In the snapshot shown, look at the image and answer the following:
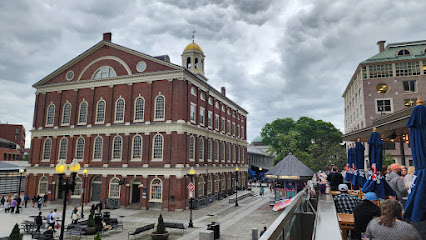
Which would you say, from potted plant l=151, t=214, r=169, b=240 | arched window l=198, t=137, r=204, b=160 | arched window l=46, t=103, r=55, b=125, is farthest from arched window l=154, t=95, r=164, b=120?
arched window l=46, t=103, r=55, b=125

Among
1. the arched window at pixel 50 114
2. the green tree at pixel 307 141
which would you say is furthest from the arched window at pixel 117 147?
the green tree at pixel 307 141

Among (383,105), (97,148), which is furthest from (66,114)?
(383,105)

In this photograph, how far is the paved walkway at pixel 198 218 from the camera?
20.5 metres

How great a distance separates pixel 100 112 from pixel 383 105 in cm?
4385

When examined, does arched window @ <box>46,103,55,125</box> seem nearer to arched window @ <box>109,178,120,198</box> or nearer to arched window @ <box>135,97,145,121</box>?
arched window @ <box>135,97,145,121</box>

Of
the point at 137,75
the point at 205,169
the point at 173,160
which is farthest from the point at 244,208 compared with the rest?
the point at 137,75

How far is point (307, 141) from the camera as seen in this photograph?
73125 mm

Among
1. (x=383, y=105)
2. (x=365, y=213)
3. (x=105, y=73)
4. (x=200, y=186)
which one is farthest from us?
(x=383, y=105)

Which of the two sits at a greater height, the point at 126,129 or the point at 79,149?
the point at 126,129

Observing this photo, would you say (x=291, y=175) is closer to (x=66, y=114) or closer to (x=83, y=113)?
(x=83, y=113)

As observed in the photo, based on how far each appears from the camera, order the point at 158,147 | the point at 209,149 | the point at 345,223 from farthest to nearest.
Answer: the point at 209,149, the point at 158,147, the point at 345,223

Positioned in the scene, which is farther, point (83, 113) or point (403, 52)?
point (403, 52)

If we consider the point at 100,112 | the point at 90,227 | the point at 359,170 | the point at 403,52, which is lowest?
the point at 90,227

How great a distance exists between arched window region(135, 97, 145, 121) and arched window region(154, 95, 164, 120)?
74.4 inches
